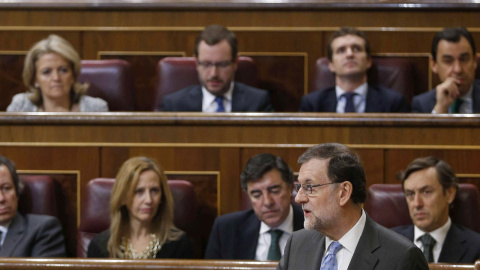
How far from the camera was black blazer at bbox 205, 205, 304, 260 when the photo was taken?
1254 millimetres

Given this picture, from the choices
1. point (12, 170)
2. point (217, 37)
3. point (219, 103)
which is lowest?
point (12, 170)

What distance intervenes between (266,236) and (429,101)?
1.44 ft

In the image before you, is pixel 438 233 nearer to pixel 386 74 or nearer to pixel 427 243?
pixel 427 243

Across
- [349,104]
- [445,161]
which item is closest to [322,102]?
[349,104]

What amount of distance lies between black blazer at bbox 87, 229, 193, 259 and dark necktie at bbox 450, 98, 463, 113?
564mm

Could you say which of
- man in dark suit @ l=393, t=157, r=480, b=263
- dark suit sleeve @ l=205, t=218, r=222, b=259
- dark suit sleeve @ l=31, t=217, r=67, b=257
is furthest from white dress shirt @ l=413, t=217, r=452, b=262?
dark suit sleeve @ l=31, t=217, r=67, b=257

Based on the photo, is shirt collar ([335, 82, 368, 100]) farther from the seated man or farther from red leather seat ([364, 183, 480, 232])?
the seated man

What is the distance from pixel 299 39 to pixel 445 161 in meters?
0.50

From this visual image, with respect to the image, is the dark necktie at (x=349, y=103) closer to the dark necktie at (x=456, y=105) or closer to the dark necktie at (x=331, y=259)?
the dark necktie at (x=456, y=105)

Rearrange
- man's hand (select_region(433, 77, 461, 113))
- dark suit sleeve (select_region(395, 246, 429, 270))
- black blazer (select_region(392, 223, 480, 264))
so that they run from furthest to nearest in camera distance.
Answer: man's hand (select_region(433, 77, 461, 113)) < black blazer (select_region(392, 223, 480, 264)) < dark suit sleeve (select_region(395, 246, 429, 270))

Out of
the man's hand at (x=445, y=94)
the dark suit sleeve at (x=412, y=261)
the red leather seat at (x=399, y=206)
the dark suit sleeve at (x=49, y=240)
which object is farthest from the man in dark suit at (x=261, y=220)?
the dark suit sleeve at (x=412, y=261)

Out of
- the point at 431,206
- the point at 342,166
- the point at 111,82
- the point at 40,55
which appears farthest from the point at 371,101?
the point at 342,166

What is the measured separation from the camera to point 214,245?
4.15 feet

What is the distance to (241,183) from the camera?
127cm
